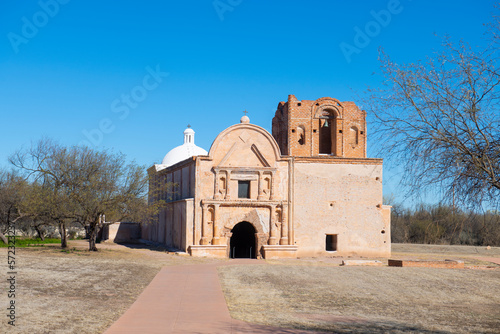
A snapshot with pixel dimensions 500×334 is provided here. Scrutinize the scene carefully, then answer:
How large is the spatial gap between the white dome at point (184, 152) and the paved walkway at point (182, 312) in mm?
25993

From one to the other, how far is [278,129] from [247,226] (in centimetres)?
646

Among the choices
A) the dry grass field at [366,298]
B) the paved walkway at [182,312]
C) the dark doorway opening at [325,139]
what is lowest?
the dry grass field at [366,298]

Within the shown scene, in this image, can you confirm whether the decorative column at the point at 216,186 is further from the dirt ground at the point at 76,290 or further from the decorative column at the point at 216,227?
the dirt ground at the point at 76,290

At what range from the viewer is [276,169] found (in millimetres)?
29906

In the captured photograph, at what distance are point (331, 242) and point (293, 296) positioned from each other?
1640 centimetres

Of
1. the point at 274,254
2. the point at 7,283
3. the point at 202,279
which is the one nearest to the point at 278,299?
the point at 202,279

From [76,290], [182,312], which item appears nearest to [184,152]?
[76,290]

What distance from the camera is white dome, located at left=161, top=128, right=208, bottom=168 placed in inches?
1726

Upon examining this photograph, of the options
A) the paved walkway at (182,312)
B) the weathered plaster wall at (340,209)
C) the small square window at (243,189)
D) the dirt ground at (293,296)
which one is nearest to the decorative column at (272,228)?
the weathered plaster wall at (340,209)

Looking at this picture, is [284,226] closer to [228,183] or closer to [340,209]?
[340,209]

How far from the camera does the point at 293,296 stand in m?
14.7

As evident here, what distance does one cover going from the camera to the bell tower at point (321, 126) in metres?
31.4

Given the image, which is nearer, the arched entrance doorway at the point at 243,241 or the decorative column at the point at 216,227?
the decorative column at the point at 216,227

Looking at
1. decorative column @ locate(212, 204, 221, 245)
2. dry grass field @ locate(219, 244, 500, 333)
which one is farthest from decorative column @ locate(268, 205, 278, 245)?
dry grass field @ locate(219, 244, 500, 333)
